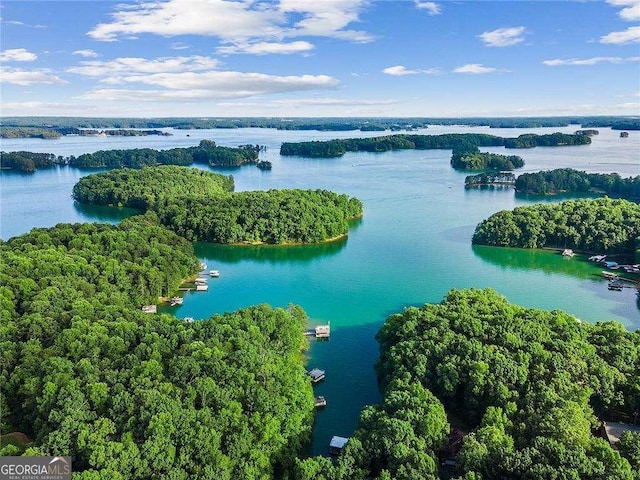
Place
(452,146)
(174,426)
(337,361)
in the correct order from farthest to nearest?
(452,146) → (337,361) → (174,426)

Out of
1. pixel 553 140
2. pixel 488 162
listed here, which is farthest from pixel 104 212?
pixel 553 140

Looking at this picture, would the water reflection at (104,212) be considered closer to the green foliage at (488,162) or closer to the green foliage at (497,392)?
the green foliage at (497,392)

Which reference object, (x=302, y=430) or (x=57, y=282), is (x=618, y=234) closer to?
(x=302, y=430)

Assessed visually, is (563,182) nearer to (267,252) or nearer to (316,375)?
(267,252)

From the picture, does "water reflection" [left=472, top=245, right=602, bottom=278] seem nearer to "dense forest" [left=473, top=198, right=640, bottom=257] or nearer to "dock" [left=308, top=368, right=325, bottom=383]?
"dense forest" [left=473, top=198, right=640, bottom=257]

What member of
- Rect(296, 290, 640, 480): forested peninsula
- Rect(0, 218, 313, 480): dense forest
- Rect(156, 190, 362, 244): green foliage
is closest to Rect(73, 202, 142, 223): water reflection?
Rect(156, 190, 362, 244): green foliage

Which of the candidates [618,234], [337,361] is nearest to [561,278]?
[618,234]

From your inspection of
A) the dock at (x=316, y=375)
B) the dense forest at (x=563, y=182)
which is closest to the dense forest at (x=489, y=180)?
the dense forest at (x=563, y=182)
